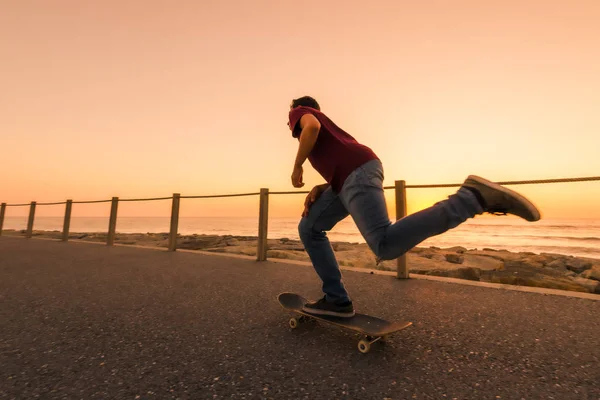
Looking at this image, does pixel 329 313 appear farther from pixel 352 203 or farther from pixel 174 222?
pixel 174 222

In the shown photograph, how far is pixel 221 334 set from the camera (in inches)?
79.4

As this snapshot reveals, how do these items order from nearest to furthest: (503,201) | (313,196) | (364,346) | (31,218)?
(503,201) < (364,346) < (313,196) < (31,218)

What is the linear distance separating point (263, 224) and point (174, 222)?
2615mm

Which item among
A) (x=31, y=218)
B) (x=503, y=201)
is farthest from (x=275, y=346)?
(x=31, y=218)

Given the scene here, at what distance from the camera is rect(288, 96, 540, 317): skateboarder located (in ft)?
5.31

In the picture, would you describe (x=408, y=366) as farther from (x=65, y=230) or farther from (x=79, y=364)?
(x=65, y=230)

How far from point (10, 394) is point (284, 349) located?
3.97 ft

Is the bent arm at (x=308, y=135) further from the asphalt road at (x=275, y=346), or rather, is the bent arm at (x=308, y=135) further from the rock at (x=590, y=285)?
the rock at (x=590, y=285)

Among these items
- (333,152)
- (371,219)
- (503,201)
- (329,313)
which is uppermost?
(333,152)

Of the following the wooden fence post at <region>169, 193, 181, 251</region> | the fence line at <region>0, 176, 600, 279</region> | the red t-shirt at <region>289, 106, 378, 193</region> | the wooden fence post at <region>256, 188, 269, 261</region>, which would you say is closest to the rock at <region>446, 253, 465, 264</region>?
the fence line at <region>0, 176, 600, 279</region>

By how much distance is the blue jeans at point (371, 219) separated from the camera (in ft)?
5.39

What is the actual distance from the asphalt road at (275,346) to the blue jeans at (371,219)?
19.8 inches

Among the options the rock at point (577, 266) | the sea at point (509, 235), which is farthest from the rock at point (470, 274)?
the rock at point (577, 266)

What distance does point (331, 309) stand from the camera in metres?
2.09
